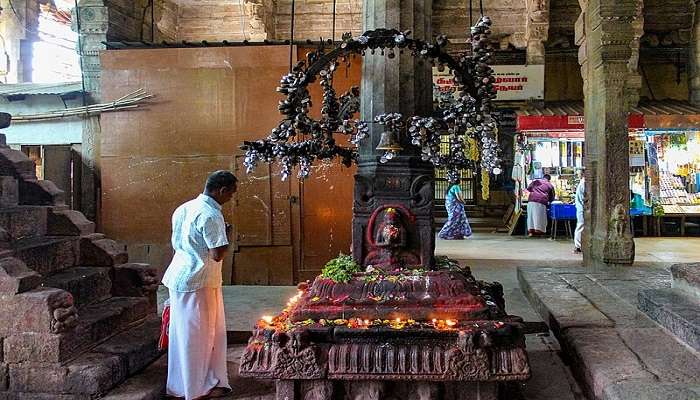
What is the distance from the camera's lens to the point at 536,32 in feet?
45.8

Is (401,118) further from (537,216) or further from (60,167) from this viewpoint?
(537,216)

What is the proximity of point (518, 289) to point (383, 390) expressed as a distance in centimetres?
425

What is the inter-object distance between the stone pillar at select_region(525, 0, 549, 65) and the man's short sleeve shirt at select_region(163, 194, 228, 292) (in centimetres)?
1202

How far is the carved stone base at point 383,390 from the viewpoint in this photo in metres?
3.66

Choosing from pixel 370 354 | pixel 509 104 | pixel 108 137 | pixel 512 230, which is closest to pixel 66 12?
pixel 108 137

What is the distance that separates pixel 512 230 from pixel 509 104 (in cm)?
334

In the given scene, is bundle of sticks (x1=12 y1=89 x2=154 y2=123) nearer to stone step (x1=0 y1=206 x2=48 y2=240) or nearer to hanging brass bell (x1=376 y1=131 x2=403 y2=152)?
stone step (x1=0 y1=206 x2=48 y2=240)

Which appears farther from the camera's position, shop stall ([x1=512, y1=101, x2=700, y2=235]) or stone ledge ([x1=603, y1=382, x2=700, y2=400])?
shop stall ([x1=512, y1=101, x2=700, y2=235])

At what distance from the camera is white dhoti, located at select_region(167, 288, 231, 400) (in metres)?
4.00

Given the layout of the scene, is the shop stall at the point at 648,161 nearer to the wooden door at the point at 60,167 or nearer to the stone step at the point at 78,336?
the wooden door at the point at 60,167

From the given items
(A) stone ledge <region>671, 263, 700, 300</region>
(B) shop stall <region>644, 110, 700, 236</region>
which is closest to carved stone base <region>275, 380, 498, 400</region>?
(A) stone ledge <region>671, 263, 700, 300</region>

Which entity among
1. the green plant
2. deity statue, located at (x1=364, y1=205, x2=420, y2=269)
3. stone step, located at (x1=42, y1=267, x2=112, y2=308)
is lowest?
stone step, located at (x1=42, y1=267, x2=112, y2=308)

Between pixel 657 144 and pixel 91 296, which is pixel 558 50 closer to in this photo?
pixel 657 144

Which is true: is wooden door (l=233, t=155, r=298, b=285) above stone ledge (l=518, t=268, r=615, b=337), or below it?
above
